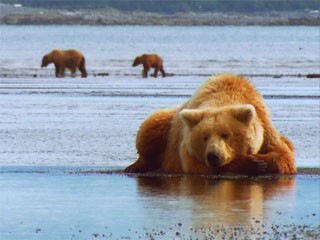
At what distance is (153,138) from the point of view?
13.1 m

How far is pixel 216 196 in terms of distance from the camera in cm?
1077

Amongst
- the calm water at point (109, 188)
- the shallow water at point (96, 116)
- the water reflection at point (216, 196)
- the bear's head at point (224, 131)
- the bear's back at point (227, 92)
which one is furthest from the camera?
the shallow water at point (96, 116)

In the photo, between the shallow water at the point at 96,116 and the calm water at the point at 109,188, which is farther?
the shallow water at the point at 96,116

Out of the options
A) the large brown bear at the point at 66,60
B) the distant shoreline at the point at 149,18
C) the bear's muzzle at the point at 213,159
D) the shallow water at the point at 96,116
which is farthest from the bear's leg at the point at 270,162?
the distant shoreline at the point at 149,18

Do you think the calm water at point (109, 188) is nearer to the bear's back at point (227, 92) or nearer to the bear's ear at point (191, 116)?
the bear's ear at point (191, 116)

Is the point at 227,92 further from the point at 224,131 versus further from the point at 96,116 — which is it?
the point at 96,116

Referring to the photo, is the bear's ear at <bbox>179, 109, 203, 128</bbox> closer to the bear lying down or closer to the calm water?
the bear lying down

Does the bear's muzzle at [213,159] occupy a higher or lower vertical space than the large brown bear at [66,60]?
higher

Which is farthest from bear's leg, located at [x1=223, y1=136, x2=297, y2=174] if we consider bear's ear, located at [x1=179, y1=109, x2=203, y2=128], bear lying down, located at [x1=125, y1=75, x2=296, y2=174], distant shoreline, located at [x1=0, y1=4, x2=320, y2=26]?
distant shoreline, located at [x1=0, y1=4, x2=320, y2=26]

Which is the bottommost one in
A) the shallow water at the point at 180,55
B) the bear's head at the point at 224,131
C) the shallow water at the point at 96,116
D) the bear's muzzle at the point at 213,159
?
the shallow water at the point at 180,55

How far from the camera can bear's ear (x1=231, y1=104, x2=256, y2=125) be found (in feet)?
39.5

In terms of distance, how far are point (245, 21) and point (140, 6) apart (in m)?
15.4

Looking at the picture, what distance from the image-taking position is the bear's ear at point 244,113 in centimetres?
1204

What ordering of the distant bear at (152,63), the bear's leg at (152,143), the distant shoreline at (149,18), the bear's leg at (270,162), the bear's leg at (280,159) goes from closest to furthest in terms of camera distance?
the bear's leg at (270,162), the bear's leg at (280,159), the bear's leg at (152,143), the distant bear at (152,63), the distant shoreline at (149,18)
